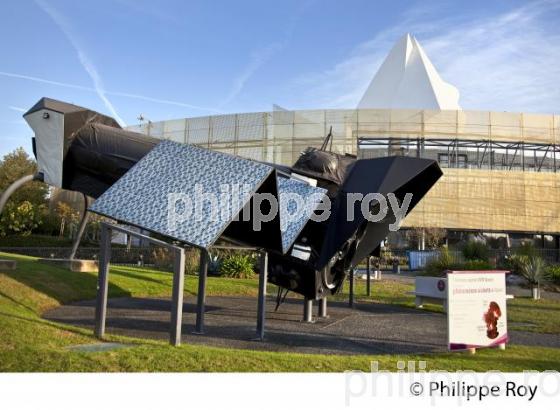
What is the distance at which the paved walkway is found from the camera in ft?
34.7

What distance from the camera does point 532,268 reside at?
79.2 ft

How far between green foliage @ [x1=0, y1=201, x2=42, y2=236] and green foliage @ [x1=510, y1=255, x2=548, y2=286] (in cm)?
3565

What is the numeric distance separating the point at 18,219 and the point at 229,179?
3627cm

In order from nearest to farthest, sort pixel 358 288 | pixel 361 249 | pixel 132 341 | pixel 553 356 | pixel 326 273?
1. pixel 132 341
2. pixel 553 356
3. pixel 326 273
4. pixel 361 249
5. pixel 358 288

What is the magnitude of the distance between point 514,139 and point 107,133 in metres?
50.0

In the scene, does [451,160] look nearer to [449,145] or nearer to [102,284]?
[449,145]

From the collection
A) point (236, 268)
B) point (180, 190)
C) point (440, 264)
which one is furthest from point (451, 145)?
point (180, 190)

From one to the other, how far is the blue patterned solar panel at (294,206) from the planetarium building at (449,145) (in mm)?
38633

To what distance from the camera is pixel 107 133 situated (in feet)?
40.5

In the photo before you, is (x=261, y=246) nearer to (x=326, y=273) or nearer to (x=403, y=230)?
(x=326, y=273)

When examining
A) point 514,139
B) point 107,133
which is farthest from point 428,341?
point 514,139

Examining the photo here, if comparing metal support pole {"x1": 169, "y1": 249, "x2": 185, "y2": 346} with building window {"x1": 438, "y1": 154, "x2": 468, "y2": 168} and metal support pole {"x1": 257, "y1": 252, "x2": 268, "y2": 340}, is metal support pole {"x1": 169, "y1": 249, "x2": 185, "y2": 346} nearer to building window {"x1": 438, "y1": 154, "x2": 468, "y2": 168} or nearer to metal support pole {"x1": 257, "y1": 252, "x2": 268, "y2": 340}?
metal support pole {"x1": 257, "y1": 252, "x2": 268, "y2": 340}

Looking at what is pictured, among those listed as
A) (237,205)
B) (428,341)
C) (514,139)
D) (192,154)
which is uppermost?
(514,139)

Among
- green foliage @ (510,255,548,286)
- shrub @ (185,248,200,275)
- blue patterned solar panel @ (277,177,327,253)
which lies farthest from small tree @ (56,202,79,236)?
blue patterned solar panel @ (277,177,327,253)
